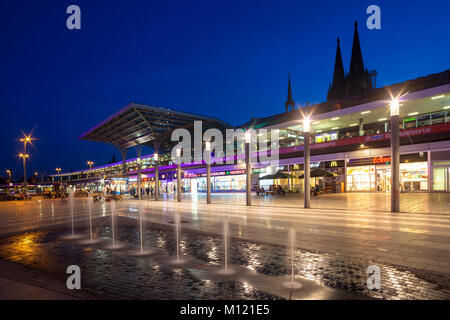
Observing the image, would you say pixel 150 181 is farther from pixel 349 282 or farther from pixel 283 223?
pixel 349 282

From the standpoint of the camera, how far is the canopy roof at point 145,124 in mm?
41094

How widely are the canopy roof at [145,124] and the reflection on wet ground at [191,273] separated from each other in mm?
33490

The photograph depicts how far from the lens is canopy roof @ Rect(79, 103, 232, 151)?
4109cm

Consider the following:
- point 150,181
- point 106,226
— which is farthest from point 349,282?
point 150,181

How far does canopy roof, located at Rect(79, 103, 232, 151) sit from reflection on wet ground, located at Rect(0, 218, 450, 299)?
33490mm

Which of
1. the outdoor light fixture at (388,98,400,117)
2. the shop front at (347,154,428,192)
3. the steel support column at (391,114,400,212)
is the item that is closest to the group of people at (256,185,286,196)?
the shop front at (347,154,428,192)

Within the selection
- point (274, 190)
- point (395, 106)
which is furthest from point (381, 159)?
point (395, 106)

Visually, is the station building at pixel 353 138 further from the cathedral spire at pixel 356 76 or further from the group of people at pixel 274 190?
the cathedral spire at pixel 356 76

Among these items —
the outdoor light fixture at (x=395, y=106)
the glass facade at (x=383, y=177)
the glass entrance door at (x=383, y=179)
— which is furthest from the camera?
the glass entrance door at (x=383, y=179)
